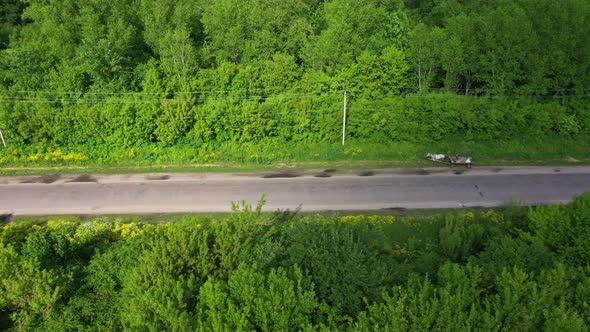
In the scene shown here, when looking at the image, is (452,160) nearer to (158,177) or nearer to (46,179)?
(158,177)

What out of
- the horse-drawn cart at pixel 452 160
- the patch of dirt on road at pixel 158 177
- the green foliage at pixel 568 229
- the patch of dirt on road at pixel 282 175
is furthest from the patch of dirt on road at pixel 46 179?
the green foliage at pixel 568 229

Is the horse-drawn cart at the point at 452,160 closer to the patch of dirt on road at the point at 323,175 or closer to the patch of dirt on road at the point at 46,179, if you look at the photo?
the patch of dirt on road at the point at 323,175

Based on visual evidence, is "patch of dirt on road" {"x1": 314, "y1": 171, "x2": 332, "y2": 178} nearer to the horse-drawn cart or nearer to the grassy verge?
the grassy verge

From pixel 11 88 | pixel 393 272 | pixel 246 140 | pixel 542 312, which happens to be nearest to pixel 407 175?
pixel 246 140

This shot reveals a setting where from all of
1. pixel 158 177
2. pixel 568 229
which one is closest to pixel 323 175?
pixel 158 177

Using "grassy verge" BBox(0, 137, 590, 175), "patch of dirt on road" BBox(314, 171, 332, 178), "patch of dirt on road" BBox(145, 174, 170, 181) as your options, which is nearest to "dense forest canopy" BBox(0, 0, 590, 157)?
"grassy verge" BBox(0, 137, 590, 175)

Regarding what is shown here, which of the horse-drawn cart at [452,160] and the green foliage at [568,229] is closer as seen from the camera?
the green foliage at [568,229]
